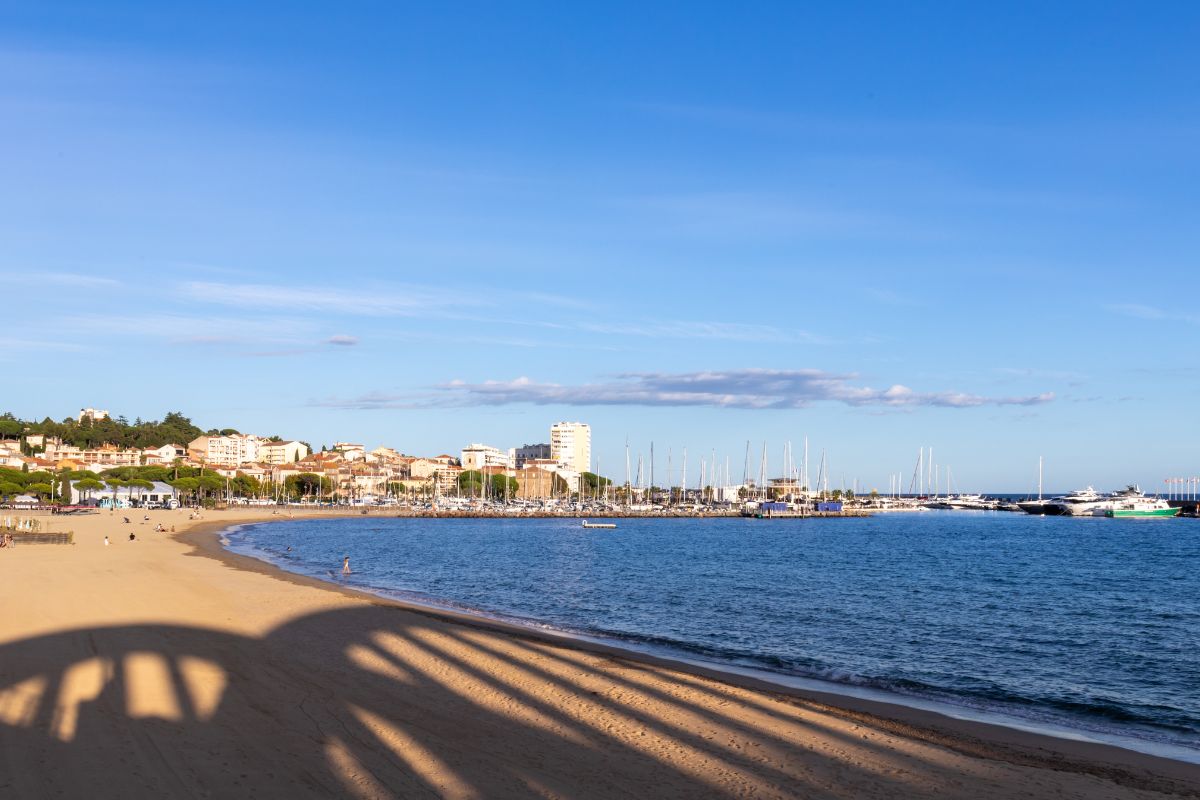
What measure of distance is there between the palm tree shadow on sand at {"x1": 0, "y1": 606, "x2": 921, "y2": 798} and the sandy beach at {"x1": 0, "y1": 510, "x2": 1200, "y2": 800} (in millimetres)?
43

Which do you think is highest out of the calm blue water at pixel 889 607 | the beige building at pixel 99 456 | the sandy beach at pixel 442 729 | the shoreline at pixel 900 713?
the beige building at pixel 99 456

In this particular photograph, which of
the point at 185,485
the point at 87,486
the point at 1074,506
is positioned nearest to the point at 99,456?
the point at 185,485

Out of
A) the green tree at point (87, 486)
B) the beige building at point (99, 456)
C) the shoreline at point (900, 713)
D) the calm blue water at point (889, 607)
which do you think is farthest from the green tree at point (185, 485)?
the shoreline at point (900, 713)

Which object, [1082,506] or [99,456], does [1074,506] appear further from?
[99,456]

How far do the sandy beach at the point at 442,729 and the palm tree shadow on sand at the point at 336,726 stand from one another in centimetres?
4

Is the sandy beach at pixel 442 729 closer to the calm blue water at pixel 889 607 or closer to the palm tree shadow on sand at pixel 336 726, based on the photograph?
the palm tree shadow on sand at pixel 336 726

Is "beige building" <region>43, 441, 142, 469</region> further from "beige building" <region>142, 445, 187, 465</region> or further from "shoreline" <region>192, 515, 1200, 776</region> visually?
"shoreline" <region>192, 515, 1200, 776</region>

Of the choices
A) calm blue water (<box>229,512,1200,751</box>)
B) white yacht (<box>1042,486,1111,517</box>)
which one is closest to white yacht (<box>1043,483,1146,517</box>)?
white yacht (<box>1042,486,1111,517</box>)

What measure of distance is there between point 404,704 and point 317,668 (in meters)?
3.59

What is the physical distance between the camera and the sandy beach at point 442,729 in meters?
10.8

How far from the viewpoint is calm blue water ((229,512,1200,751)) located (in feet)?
66.1

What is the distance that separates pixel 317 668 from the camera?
18.0 meters

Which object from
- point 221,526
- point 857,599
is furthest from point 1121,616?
point 221,526

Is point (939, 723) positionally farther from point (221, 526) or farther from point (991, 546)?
point (221, 526)
